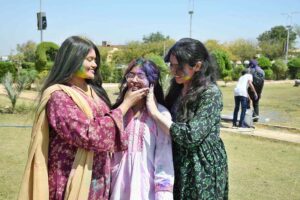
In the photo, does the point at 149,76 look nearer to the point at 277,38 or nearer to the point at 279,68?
the point at 279,68

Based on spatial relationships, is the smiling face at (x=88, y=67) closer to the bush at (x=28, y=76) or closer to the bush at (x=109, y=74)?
the bush at (x=28, y=76)

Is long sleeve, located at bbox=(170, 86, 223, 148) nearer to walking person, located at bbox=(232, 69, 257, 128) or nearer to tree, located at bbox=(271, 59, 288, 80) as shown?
walking person, located at bbox=(232, 69, 257, 128)

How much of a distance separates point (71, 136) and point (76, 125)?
0.20ft

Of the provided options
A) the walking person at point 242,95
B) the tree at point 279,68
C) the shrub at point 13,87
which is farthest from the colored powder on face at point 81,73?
the tree at point 279,68

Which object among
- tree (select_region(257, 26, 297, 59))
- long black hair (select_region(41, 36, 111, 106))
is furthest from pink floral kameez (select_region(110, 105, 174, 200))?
tree (select_region(257, 26, 297, 59))

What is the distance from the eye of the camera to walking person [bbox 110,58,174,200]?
2127 millimetres

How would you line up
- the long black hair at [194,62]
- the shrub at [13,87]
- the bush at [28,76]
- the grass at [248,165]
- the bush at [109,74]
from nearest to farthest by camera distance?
the long black hair at [194,62] < the grass at [248,165] < the shrub at [13,87] < the bush at [28,76] < the bush at [109,74]

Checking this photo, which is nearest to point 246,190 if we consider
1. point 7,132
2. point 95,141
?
point 95,141

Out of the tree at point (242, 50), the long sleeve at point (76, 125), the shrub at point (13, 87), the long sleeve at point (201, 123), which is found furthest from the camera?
the tree at point (242, 50)

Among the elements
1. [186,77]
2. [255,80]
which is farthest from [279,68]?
[186,77]

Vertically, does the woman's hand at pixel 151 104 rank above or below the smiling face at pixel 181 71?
below

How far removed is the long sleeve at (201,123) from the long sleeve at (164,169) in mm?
71

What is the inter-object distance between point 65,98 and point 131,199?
64cm

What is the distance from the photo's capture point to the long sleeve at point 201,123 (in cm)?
209
